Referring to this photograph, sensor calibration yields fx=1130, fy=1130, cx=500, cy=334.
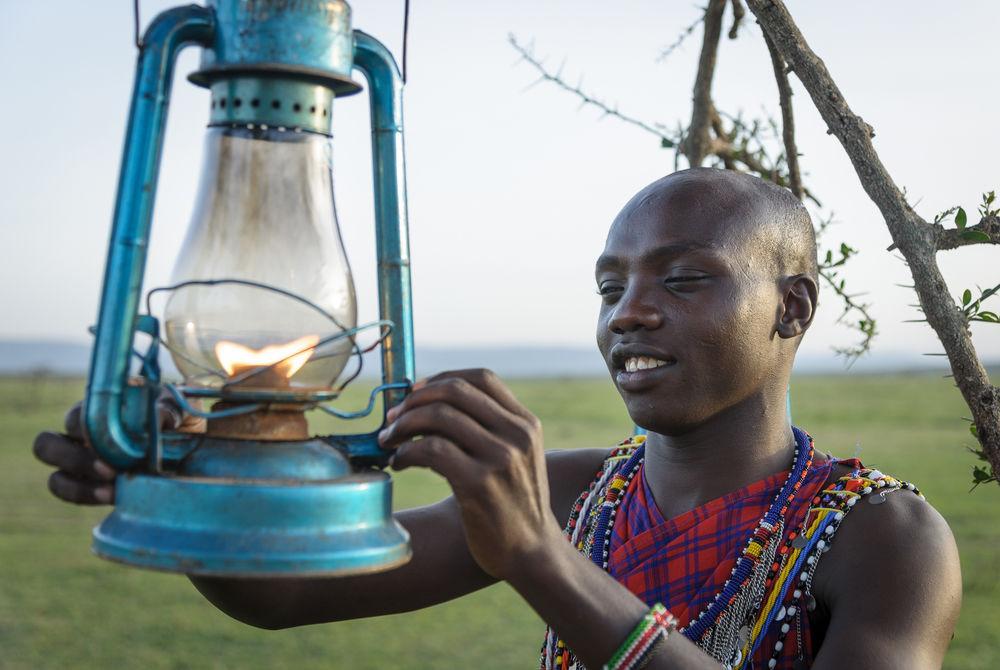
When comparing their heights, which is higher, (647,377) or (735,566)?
(647,377)

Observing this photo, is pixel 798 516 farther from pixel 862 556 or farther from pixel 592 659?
pixel 592 659

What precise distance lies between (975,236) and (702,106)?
141 cm

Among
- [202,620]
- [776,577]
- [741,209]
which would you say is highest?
[741,209]

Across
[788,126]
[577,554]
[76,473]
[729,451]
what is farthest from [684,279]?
[76,473]

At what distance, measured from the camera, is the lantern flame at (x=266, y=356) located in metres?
1.73

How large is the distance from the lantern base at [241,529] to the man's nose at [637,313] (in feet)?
4.20

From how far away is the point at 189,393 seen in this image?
1673mm

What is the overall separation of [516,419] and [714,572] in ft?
4.62

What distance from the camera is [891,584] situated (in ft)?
8.46

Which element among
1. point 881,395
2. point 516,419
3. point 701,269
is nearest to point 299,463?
point 516,419

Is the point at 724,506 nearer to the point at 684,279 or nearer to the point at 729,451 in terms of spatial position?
the point at 729,451

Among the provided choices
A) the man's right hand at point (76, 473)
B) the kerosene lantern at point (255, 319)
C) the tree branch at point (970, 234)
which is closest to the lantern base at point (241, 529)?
the kerosene lantern at point (255, 319)

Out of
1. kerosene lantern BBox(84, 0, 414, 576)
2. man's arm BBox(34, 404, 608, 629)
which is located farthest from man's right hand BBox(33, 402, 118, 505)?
man's arm BBox(34, 404, 608, 629)

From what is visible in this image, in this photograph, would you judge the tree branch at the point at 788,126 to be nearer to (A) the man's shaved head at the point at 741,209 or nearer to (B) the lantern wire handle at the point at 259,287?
(A) the man's shaved head at the point at 741,209
